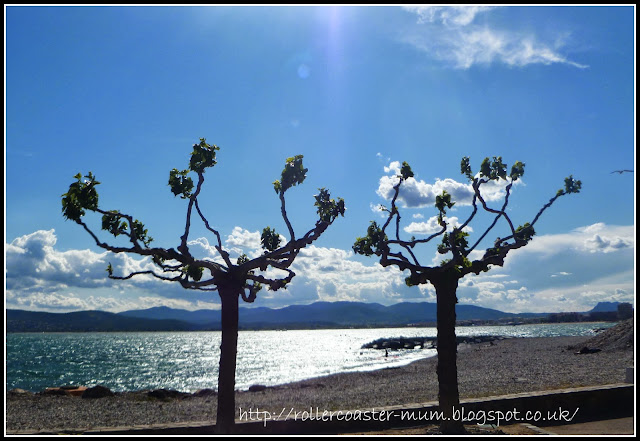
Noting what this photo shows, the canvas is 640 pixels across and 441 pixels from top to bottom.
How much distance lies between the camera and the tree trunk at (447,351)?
11922mm

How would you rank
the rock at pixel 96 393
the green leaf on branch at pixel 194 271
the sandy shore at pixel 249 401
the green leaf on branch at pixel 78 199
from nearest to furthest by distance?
the green leaf on branch at pixel 78 199
the green leaf on branch at pixel 194 271
the sandy shore at pixel 249 401
the rock at pixel 96 393

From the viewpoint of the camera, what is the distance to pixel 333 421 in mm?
12977

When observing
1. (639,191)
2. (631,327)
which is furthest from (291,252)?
(631,327)

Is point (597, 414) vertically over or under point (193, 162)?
under

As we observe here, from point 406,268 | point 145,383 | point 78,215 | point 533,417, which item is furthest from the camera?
point 145,383

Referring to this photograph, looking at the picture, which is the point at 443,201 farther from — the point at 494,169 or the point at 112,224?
the point at 112,224

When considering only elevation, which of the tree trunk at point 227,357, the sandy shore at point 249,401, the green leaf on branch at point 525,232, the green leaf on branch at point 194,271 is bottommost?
the sandy shore at point 249,401

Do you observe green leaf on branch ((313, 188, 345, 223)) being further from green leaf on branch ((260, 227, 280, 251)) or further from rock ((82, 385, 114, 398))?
rock ((82, 385, 114, 398))

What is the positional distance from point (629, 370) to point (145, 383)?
58.5m

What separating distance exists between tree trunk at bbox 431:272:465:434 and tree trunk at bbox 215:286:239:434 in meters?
4.98

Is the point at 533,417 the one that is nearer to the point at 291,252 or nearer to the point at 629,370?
the point at 629,370

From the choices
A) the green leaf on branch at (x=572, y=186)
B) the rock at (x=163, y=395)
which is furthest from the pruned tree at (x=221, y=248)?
the rock at (x=163, y=395)

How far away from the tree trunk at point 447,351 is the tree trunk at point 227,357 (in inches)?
196

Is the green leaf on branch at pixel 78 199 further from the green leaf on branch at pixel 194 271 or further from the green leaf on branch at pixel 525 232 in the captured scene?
the green leaf on branch at pixel 525 232
